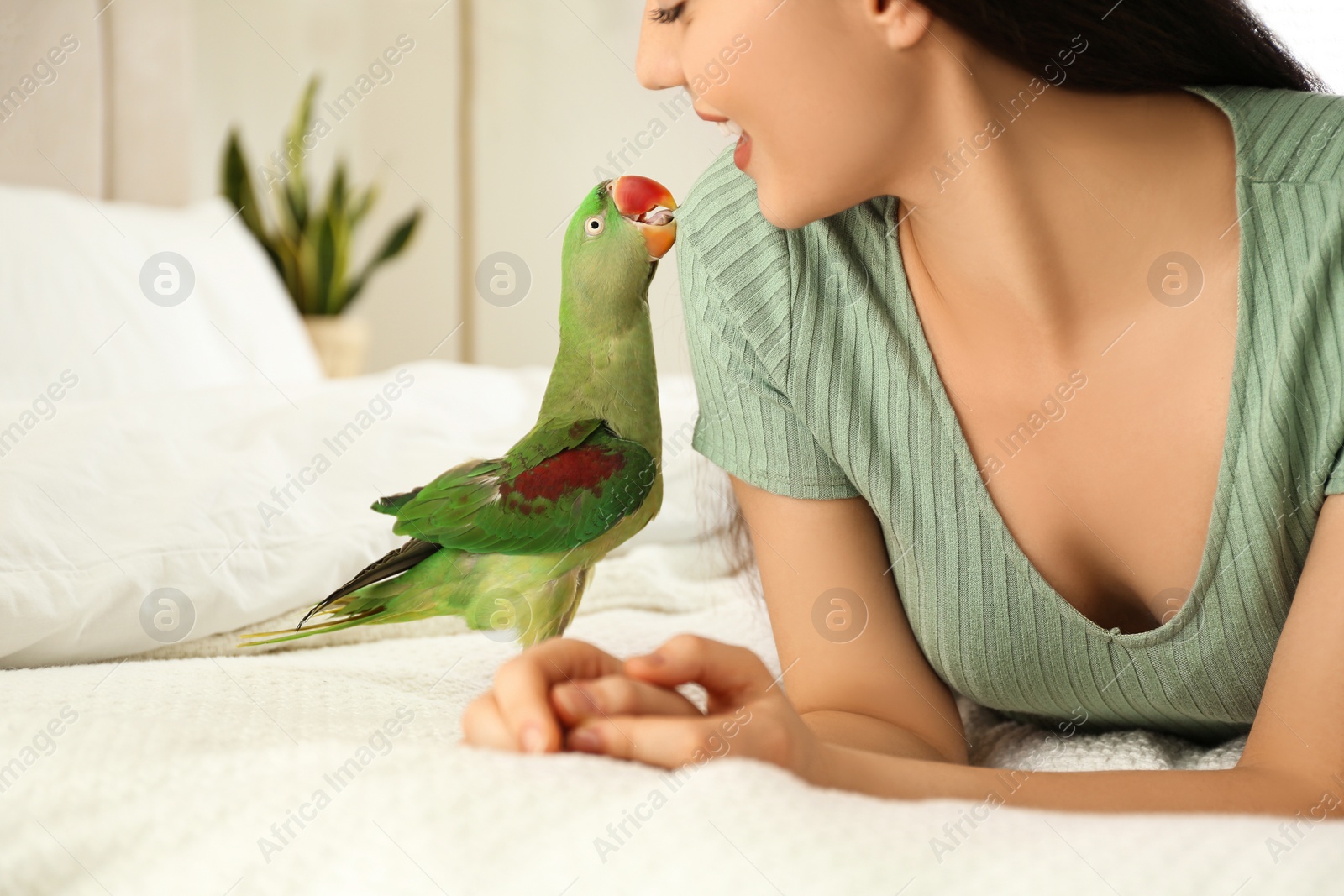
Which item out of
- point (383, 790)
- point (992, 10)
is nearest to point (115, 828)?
point (383, 790)

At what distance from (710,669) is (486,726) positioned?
0.11 meters

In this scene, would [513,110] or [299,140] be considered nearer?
[299,140]

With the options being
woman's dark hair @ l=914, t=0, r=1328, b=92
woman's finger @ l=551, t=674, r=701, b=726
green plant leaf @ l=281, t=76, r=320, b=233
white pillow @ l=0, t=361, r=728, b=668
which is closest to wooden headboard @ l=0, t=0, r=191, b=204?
green plant leaf @ l=281, t=76, r=320, b=233

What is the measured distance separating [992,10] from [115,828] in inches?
27.8

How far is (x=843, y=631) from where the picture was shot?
0.83 m

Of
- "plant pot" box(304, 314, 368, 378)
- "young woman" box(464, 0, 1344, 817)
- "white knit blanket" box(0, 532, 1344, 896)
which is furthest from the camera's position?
"plant pot" box(304, 314, 368, 378)

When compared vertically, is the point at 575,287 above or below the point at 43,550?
above

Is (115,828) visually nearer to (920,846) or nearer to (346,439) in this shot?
(920,846)

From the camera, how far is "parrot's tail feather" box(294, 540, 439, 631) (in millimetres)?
546

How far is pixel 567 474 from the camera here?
0.55 m
